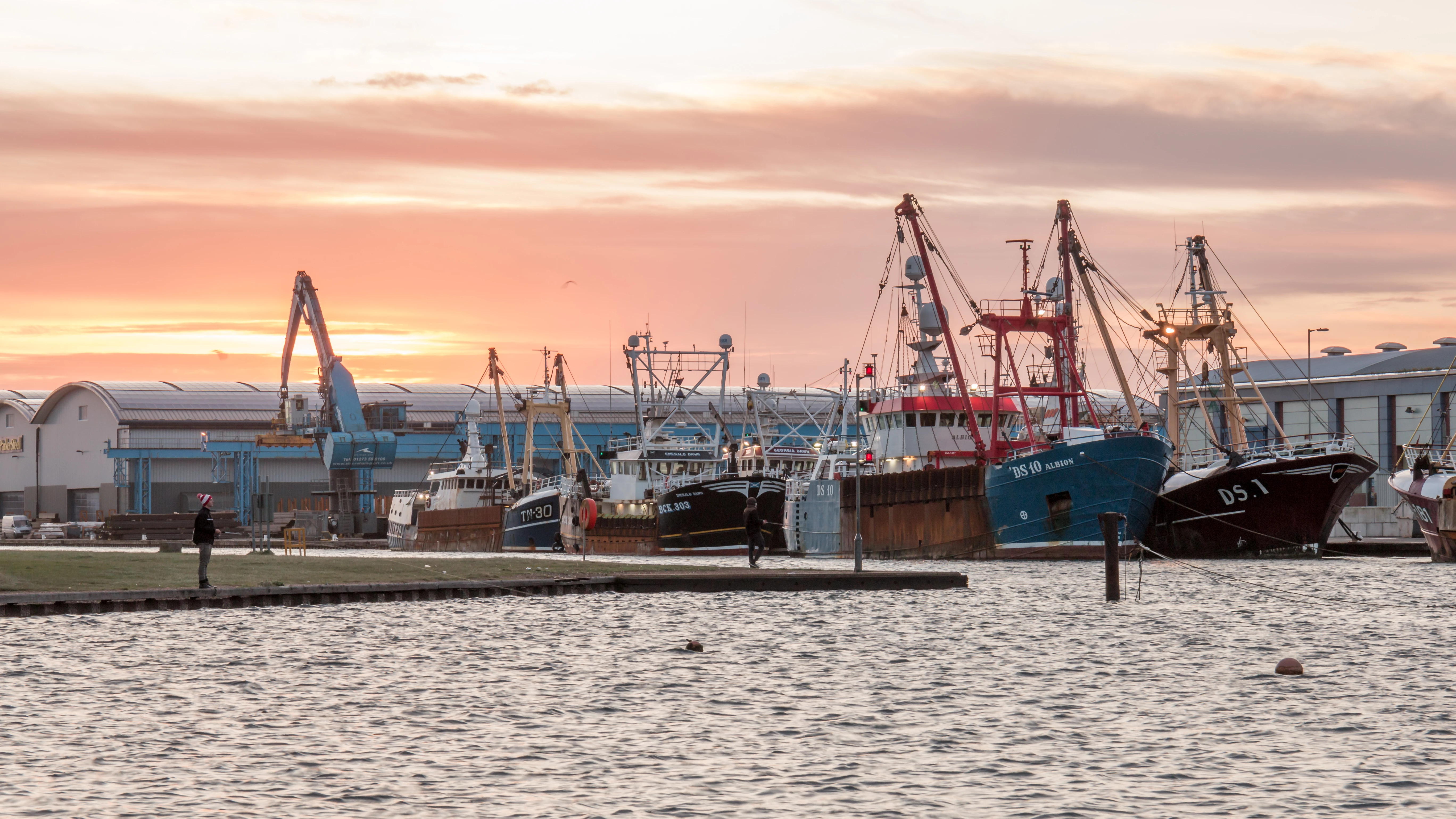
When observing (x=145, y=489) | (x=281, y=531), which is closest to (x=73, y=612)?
(x=281, y=531)

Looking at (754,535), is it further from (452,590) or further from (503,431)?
(503,431)

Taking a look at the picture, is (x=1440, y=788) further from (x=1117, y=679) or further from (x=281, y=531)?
(x=281, y=531)

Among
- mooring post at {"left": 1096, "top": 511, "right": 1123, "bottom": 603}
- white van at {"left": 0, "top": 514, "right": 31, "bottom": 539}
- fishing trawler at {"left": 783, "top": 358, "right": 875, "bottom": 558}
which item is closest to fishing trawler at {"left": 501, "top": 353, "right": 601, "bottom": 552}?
fishing trawler at {"left": 783, "top": 358, "right": 875, "bottom": 558}

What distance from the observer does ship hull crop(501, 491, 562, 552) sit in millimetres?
89375

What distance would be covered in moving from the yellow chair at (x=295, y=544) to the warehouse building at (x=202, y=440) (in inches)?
1069

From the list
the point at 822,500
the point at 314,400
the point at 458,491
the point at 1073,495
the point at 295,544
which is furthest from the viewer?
the point at 314,400

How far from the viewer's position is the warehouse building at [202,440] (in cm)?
13312

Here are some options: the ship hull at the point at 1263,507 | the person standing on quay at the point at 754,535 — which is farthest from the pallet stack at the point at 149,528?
the ship hull at the point at 1263,507

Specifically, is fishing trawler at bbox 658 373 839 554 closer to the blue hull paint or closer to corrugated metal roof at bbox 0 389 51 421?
the blue hull paint

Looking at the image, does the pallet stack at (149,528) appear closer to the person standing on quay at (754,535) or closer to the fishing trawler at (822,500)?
the fishing trawler at (822,500)

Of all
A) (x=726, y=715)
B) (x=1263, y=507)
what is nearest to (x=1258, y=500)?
(x=1263, y=507)

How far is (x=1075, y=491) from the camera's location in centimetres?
6172

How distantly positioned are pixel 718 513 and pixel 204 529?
43945 mm

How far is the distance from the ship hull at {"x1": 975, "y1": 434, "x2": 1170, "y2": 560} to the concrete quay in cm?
1716
